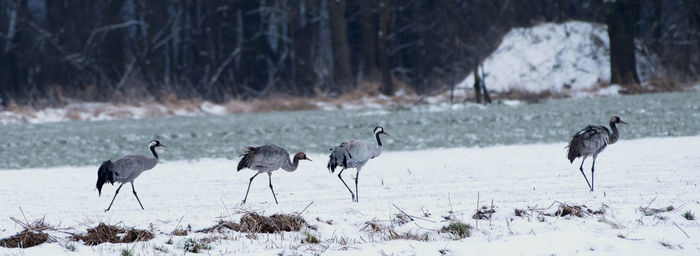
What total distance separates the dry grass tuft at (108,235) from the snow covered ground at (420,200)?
97mm

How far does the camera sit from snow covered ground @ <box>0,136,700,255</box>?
22.7 ft

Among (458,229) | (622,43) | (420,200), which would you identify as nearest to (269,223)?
(458,229)

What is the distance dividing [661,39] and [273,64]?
16549 millimetres

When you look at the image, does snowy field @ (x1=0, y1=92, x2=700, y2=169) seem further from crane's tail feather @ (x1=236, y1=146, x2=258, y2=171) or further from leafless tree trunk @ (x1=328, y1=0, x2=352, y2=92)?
leafless tree trunk @ (x1=328, y1=0, x2=352, y2=92)

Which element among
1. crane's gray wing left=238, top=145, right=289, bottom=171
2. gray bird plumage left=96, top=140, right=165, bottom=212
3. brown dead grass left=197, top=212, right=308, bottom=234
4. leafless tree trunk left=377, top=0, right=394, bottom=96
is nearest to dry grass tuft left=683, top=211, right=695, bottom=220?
brown dead grass left=197, top=212, right=308, bottom=234

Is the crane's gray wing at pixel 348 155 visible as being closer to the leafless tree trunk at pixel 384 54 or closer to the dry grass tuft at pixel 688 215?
the dry grass tuft at pixel 688 215

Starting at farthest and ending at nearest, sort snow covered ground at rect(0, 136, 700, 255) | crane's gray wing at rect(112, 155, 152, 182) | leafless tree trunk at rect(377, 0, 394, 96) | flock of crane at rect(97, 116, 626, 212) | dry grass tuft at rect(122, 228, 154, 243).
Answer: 1. leafless tree trunk at rect(377, 0, 394, 96)
2. flock of crane at rect(97, 116, 626, 212)
3. crane's gray wing at rect(112, 155, 152, 182)
4. dry grass tuft at rect(122, 228, 154, 243)
5. snow covered ground at rect(0, 136, 700, 255)

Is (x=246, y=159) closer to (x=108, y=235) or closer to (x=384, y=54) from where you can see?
(x=108, y=235)

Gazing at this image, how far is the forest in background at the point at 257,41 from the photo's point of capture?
1390 inches

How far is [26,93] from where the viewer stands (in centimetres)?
3369

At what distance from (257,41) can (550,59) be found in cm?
1466

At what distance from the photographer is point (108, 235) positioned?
7375 mm

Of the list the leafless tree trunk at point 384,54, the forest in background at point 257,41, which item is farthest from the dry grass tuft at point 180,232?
the leafless tree trunk at point 384,54

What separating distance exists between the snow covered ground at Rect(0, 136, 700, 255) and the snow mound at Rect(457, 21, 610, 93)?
15655 millimetres
